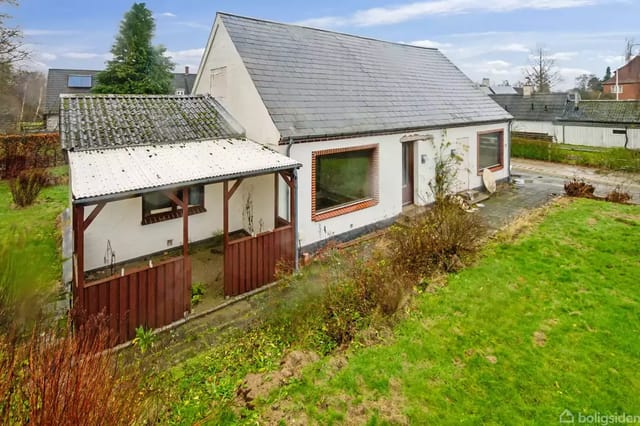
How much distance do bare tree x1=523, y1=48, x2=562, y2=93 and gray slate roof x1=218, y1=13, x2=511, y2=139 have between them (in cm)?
4910

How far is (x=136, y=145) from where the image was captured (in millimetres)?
8680

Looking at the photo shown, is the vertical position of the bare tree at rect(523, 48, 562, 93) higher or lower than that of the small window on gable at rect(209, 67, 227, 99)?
higher

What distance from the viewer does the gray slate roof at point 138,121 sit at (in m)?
8.58

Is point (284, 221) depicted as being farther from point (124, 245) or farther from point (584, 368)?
point (584, 368)

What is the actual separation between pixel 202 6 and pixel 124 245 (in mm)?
13600

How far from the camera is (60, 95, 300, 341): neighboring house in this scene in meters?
6.77

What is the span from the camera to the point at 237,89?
11.4m

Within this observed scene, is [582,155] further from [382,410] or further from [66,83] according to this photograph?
[66,83]

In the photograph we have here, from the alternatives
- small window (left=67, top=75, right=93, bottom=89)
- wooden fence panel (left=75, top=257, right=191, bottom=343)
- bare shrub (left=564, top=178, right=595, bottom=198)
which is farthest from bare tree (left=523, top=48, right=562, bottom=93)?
wooden fence panel (left=75, top=257, right=191, bottom=343)

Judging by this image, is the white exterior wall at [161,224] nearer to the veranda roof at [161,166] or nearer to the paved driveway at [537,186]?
the veranda roof at [161,166]

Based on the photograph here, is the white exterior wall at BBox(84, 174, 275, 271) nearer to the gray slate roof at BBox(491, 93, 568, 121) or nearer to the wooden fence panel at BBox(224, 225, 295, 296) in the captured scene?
the wooden fence panel at BBox(224, 225, 295, 296)

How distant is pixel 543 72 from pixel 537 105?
78.7 ft

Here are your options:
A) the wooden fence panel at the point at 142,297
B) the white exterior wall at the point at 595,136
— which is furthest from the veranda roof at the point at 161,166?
the white exterior wall at the point at 595,136

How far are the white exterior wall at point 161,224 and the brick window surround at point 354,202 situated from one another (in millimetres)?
1192
